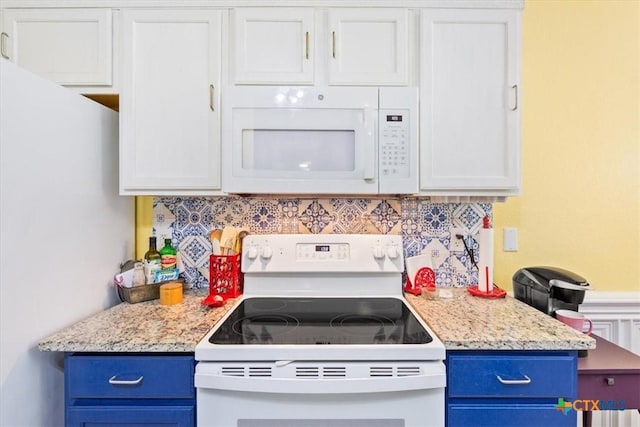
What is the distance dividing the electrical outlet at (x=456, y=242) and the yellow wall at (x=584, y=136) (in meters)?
0.24

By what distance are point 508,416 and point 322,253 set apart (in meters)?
0.90

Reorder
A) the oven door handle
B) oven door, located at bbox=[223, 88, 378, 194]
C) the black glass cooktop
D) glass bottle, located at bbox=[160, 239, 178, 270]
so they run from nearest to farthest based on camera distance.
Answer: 1. the oven door handle
2. the black glass cooktop
3. oven door, located at bbox=[223, 88, 378, 194]
4. glass bottle, located at bbox=[160, 239, 178, 270]

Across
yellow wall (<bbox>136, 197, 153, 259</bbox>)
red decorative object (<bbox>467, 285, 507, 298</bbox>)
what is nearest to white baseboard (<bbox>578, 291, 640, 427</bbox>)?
red decorative object (<bbox>467, 285, 507, 298</bbox>)

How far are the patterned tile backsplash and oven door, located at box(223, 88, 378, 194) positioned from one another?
37cm

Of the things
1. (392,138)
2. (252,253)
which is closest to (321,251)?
→ (252,253)

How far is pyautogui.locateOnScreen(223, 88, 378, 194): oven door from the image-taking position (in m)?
1.28

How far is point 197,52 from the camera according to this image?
134cm

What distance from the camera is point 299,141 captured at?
50.9 inches

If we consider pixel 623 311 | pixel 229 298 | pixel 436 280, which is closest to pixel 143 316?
pixel 229 298

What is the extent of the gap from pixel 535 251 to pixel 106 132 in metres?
2.17

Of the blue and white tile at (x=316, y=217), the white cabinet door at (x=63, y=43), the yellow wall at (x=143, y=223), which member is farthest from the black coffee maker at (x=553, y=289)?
the white cabinet door at (x=63, y=43)

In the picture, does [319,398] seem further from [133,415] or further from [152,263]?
[152,263]

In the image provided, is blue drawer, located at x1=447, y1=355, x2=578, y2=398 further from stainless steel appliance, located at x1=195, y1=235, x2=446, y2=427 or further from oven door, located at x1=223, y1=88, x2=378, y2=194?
oven door, located at x1=223, y1=88, x2=378, y2=194

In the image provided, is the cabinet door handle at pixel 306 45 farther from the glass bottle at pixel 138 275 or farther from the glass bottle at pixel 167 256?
the glass bottle at pixel 138 275
